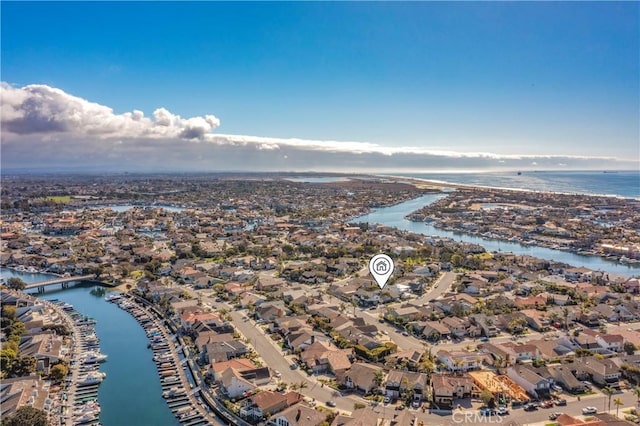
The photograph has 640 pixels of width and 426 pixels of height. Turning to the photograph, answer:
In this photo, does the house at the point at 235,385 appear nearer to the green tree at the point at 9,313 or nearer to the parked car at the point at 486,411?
the parked car at the point at 486,411

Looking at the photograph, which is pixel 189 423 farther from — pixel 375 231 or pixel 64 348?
pixel 375 231

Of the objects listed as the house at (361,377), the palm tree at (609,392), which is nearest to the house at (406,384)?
the house at (361,377)

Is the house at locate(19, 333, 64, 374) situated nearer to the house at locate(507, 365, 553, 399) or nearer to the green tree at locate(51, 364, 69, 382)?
the green tree at locate(51, 364, 69, 382)

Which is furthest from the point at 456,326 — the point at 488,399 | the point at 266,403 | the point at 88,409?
the point at 88,409

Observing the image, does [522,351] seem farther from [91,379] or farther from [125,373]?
[91,379]

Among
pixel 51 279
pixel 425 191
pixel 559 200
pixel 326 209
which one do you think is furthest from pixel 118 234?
pixel 425 191

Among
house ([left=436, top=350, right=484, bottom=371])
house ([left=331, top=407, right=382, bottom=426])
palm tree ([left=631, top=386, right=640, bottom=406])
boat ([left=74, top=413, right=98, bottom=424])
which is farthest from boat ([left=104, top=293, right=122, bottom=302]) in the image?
palm tree ([left=631, top=386, right=640, bottom=406])
